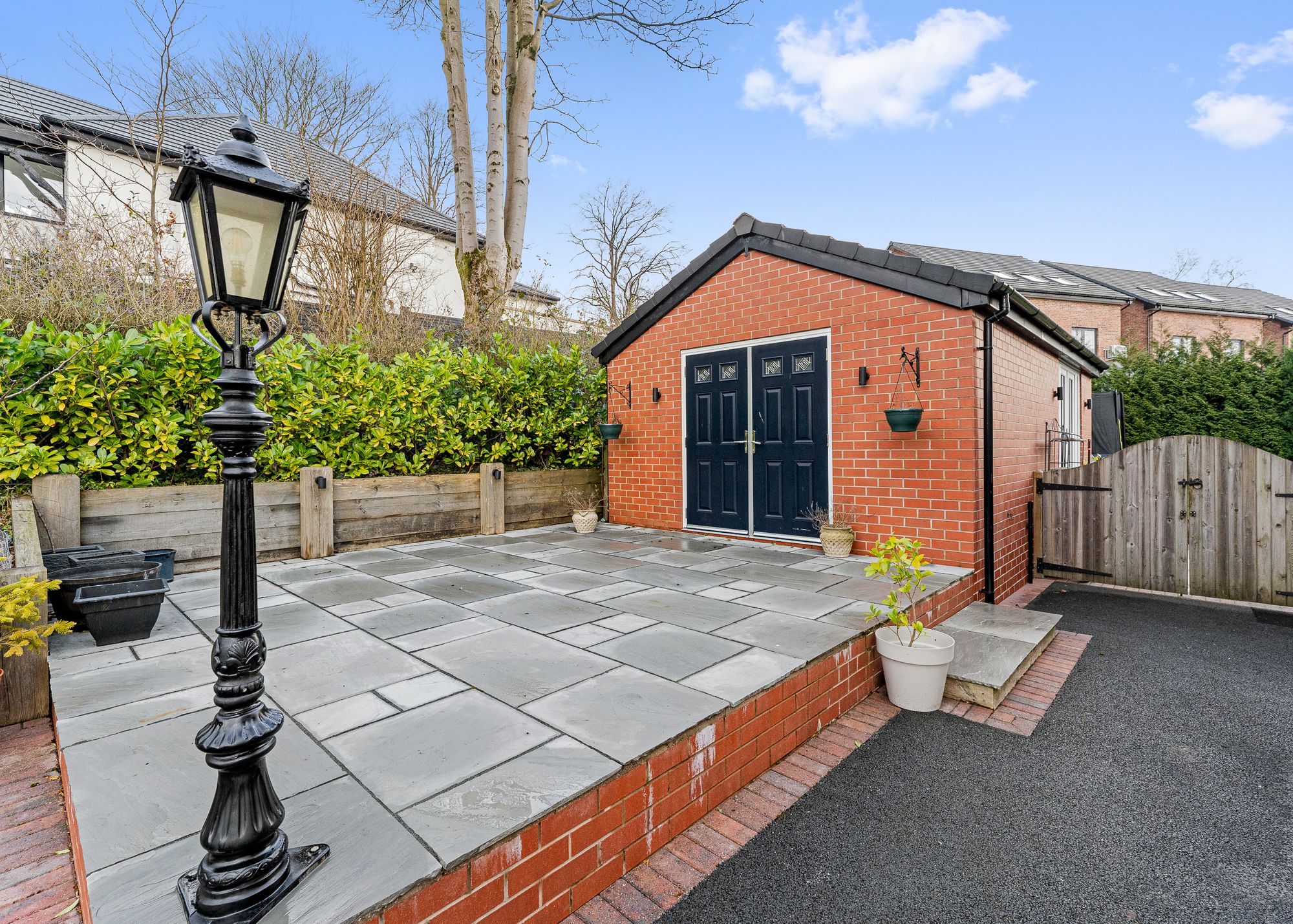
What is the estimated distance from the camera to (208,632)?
2.90 m

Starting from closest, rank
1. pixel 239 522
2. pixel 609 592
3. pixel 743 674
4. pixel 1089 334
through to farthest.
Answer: pixel 239 522, pixel 743 674, pixel 609 592, pixel 1089 334

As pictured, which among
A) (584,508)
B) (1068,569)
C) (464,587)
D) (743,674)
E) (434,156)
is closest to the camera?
(743,674)

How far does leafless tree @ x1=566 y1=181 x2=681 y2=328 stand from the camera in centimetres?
1460

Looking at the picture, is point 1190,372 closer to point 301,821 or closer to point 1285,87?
point 1285,87

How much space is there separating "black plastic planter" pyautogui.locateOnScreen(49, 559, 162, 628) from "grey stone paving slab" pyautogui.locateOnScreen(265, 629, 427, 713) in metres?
0.97

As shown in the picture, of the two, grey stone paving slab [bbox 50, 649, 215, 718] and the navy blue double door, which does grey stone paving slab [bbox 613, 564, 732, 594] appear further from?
grey stone paving slab [bbox 50, 649, 215, 718]

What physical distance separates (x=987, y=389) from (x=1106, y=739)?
2.59 metres

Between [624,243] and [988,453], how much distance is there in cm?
1239

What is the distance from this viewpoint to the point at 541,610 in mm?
3275

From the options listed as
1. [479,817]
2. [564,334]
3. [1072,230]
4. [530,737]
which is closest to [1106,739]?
[530,737]

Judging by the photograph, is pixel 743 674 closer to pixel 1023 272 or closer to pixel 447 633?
pixel 447 633

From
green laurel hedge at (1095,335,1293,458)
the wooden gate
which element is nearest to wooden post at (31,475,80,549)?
the wooden gate

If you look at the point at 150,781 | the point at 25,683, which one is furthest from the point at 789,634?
the point at 25,683

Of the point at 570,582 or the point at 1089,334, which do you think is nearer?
the point at 570,582
